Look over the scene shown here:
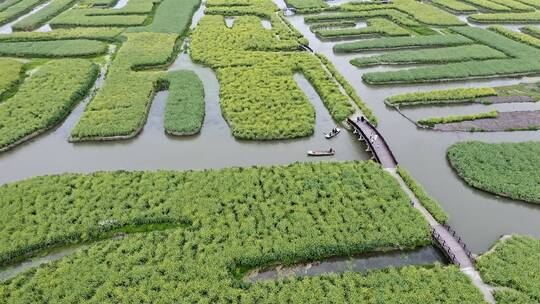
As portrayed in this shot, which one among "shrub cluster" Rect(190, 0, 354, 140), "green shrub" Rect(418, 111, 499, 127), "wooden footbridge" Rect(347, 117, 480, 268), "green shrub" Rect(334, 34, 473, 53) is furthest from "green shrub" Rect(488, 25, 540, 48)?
"wooden footbridge" Rect(347, 117, 480, 268)

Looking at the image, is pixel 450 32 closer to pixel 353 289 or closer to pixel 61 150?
pixel 353 289

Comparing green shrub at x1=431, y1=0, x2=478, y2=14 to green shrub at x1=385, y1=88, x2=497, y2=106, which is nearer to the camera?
green shrub at x1=385, y1=88, x2=497, y2=106

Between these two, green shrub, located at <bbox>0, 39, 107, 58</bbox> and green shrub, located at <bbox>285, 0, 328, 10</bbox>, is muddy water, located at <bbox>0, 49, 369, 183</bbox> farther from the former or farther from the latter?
green shrub, located at <bbox>285, 0, 328, 10</bbox>

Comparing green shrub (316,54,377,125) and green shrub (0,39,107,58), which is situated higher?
green shrub (0,39,107,58)

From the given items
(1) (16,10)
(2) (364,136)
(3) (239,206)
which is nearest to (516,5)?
(2) (364,136)

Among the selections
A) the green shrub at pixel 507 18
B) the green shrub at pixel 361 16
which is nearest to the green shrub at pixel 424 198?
the green shrub at pixel 361 16

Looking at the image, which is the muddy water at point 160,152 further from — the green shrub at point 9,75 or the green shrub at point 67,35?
the green shrub at point 67,35

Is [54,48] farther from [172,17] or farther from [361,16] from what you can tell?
[361,16]
